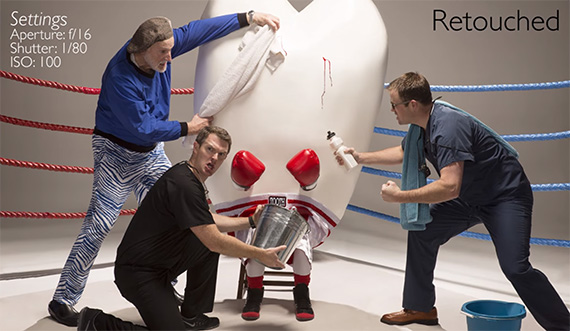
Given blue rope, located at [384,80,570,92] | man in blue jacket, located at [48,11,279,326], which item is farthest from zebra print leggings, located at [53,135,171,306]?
blue rope, located at [384,80,570,92]

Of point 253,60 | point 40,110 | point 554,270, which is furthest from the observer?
point 40,110

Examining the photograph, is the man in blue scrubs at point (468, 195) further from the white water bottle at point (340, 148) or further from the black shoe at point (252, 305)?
the black shoe at point (252, 305)

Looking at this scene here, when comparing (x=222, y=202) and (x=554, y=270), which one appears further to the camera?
(x=554, y=270)

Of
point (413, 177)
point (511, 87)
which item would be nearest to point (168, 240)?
point (413, 177)

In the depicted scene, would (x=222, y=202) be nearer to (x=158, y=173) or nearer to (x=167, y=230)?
(x=158, y=173)

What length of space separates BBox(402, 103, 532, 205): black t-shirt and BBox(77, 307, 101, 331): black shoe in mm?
1410

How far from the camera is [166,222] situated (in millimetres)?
2760

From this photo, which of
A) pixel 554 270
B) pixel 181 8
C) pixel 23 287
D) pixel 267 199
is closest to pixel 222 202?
pixel 267 199

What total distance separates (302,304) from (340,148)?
681mm

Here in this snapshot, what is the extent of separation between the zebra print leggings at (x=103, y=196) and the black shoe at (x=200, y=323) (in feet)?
1.68

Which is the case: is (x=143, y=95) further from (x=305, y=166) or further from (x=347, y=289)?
(x=347, y=289)

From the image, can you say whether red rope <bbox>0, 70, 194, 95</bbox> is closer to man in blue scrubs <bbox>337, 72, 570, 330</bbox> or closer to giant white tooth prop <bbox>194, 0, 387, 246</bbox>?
giant white tooth prop <bbox>194, 0, 387, 246</bbox>

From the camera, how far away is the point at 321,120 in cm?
316

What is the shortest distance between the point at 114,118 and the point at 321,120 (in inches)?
33.9
